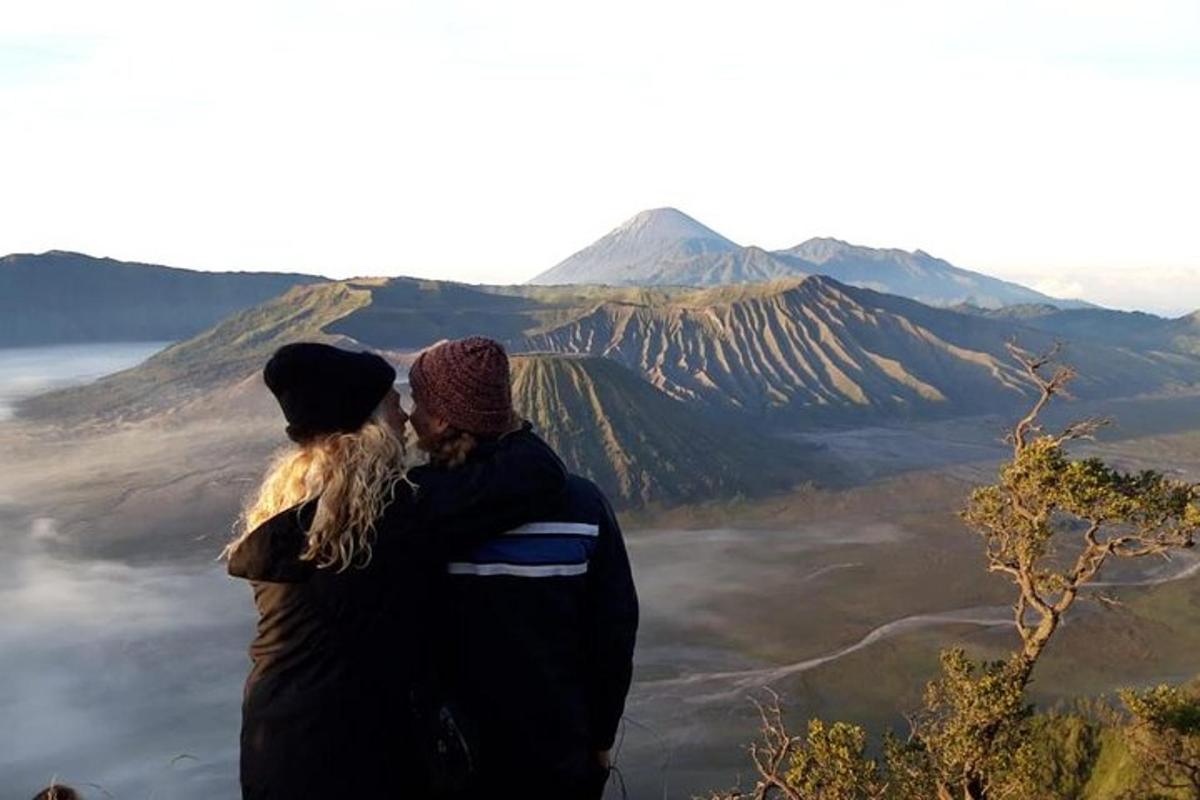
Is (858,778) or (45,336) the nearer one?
(858,778)

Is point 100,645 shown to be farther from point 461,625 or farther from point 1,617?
point 461,625

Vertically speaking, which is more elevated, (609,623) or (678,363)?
(609,623)

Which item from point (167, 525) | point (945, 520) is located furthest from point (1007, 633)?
point (167, 525)

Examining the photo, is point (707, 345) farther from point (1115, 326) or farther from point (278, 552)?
point (278, 552)

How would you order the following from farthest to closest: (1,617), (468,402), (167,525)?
(167,525)
(1,617)
(468,402)

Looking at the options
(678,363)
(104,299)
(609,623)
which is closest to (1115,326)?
(678,363)

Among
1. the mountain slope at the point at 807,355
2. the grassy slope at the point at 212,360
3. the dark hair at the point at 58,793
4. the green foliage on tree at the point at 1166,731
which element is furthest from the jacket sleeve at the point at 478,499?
the mountain slope at the point at 807,355

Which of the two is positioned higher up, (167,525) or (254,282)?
(254,282)
